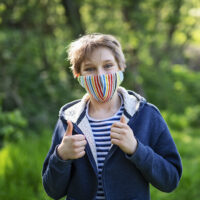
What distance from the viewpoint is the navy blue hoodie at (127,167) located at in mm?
1606

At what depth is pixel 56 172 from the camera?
5.34ft

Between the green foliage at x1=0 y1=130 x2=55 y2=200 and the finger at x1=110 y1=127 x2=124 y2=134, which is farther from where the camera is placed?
the green foliage at x1=0 y1=130 x2=55 y2=200

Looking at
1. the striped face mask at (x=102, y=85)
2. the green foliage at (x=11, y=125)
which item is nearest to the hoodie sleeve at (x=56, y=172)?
the striped face mask at (x=102, y=85)

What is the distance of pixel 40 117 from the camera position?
5.48 metres

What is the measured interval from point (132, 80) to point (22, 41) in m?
2.86

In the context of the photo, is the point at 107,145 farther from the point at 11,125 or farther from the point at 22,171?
the point at 11,125

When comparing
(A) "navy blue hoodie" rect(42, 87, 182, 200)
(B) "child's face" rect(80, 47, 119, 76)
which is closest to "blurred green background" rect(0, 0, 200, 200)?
(A) "navy blue hoodie" rect(42, 87, 182, 200)

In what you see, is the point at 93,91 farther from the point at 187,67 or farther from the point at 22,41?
the point at 187,67

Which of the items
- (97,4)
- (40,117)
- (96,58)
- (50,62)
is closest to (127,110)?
(96,58)

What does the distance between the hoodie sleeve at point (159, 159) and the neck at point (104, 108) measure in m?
0.24

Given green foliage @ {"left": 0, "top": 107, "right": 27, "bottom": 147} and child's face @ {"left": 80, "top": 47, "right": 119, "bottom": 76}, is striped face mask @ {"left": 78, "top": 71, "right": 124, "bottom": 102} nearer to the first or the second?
child's face @ {"left": 80, "top": 47, "right": 119, "bottom": 76}

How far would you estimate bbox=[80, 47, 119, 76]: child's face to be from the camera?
1.72 meters

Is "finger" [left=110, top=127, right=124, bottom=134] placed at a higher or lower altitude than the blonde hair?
lower

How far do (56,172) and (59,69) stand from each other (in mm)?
4836
